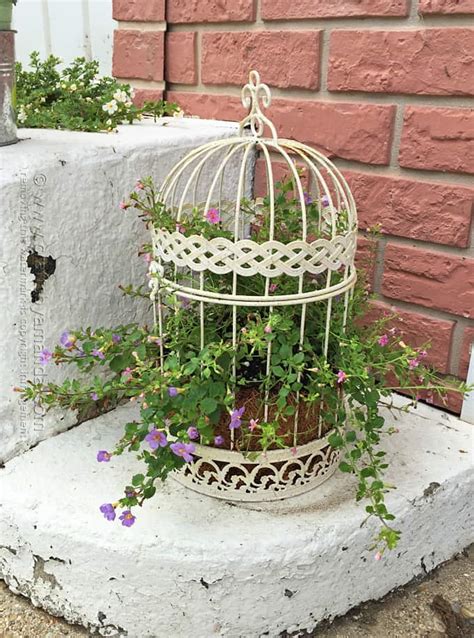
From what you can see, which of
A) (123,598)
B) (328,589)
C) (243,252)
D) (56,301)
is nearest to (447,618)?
(328,589)

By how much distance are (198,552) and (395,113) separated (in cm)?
110

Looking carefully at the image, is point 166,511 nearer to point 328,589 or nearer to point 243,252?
point 328,589

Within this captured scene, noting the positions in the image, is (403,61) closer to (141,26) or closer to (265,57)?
(265,57)

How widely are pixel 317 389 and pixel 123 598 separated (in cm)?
54

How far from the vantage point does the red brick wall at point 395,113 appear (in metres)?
1.62

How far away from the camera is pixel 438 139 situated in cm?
165

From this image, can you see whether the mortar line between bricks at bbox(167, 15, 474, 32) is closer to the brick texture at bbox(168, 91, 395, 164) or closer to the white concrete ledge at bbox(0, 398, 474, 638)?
the brick texture at bbox(168, 91, 395, 164)

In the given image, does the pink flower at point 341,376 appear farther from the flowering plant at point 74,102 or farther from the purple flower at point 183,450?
the flowering plant at point 74,102

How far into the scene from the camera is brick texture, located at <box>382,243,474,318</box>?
1.69 meters

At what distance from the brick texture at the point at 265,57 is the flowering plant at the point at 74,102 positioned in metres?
0.19

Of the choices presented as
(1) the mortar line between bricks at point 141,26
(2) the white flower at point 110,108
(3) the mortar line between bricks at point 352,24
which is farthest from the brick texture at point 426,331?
(1) the mortar line between bricks at point 141,26

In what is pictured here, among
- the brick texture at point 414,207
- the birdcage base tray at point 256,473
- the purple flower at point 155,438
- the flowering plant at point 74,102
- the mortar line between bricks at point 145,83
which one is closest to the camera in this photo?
the purple flower at point 155,438

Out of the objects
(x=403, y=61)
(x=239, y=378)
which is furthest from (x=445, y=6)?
(x=239, y=378)

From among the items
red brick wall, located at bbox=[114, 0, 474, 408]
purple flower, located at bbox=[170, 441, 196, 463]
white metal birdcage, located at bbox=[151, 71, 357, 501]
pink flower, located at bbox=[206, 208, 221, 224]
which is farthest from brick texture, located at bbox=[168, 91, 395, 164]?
purple flower, located at bbox=[170, 441, 196, 463]
